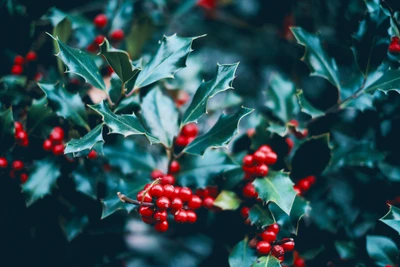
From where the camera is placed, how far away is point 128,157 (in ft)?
4.52

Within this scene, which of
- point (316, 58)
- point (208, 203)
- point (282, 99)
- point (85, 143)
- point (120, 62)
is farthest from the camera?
point (282, 99)

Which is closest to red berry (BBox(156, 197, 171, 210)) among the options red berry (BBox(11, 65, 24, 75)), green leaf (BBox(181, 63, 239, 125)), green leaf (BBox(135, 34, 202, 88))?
green leaf (BBox(181, 63, 239, 125))

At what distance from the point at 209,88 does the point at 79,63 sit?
404 millimetres

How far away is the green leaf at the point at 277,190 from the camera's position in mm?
1099

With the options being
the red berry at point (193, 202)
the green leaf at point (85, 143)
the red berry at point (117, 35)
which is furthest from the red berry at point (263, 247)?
the red berry at point (117, 35)

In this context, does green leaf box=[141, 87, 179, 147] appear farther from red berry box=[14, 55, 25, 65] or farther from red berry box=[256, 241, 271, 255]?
red berry box=[14, 55, 25, 65]

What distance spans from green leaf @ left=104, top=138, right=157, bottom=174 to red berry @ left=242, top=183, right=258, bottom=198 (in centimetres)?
35

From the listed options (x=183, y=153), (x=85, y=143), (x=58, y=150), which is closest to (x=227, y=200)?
(x=183, y=153)

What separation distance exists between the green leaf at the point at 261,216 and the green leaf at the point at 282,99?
1.31ft

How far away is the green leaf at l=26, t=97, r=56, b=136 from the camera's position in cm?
131

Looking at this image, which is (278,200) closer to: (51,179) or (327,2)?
(51,179)

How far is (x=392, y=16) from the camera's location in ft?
4.25

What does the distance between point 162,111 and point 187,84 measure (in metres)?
0.44

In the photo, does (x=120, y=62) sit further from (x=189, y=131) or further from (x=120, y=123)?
(x=189, y=131)
